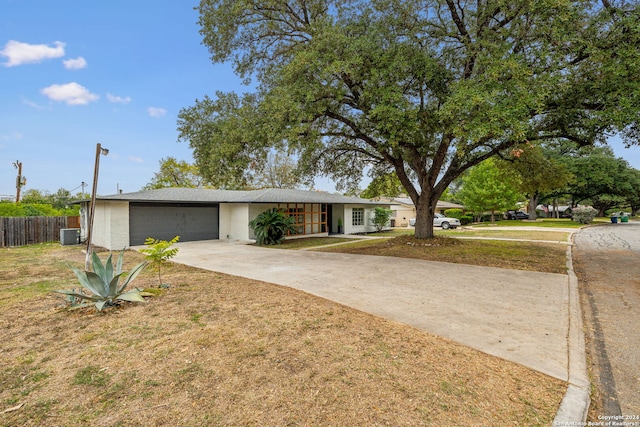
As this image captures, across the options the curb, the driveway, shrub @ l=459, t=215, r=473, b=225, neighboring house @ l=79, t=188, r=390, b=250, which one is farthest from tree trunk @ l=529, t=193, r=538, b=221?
the curb

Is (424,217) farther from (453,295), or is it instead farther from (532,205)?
(532,205)

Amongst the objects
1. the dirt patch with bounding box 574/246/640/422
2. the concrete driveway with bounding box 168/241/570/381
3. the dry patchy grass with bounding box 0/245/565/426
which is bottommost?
the dirt patch with bounding box 574/246/640/422

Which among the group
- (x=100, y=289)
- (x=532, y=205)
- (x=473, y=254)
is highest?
(x=532, y=205)

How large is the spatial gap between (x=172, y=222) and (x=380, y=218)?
13567mm

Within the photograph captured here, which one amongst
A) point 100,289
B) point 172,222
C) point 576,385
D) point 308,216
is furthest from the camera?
point 308,216

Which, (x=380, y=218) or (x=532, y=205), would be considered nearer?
(x=380, y=218)

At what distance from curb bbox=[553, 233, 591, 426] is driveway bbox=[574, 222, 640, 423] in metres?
0.09

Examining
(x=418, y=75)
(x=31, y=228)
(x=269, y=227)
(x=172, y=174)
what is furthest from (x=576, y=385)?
(x=172, y=174)

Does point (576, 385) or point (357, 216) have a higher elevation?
point (357, 216)

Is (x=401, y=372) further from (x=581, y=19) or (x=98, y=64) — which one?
(x=98, y=64)

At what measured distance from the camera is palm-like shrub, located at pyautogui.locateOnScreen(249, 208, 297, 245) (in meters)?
14.3

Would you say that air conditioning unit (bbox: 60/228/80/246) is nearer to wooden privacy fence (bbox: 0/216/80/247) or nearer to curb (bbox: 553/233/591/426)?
wooden privacy fence (bbox: 0/216/80/247)

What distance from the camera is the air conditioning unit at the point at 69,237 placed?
44.7 feet

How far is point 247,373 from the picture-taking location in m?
2.72
